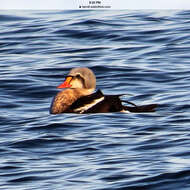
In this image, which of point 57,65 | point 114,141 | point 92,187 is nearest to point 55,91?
point 57,65

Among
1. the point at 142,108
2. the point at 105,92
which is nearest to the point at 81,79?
the point at 105,92

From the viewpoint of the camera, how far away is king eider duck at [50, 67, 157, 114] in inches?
458

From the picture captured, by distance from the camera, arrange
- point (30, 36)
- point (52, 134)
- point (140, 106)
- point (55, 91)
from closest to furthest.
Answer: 1. point (52, 134)
2. point (140, 106)
3. point (55, 91)
4. point (30, 36)

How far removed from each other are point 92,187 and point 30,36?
41.5 ft

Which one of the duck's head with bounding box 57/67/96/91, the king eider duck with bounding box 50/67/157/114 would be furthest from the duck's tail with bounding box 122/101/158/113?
the duck's head with bounding box 57/67/96/91

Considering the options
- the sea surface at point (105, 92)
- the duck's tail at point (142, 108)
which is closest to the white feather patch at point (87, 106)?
the sea surface at point (105, 92)

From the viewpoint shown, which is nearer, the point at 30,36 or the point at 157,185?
the point at 157,185

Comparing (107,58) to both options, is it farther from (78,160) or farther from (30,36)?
(78,160)

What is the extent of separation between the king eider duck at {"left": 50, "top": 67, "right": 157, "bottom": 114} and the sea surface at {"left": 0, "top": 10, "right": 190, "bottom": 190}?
139 mm

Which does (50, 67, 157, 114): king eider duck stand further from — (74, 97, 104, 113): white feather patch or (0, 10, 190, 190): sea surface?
(0, 10, 190, 190): sea surface

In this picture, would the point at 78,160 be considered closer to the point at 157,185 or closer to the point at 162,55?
the point at 157,185

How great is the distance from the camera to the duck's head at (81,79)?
41.2ft

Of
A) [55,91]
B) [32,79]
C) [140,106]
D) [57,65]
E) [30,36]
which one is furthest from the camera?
[30,36]

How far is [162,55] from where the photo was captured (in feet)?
54.6
